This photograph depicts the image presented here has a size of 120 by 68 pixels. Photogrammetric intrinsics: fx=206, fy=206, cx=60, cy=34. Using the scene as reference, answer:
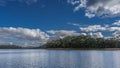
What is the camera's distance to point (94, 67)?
155ft

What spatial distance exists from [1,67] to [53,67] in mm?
12962

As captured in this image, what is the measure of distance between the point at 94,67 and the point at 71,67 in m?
5.40

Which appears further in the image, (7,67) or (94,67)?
(7,67)

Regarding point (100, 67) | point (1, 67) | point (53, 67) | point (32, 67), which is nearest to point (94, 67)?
point (100, 67)

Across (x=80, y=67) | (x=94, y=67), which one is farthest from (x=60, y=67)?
(x=94, y=67)

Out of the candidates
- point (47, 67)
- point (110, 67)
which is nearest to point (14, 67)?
point (47, 67)

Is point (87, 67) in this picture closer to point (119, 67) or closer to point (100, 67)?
point (100, 67)

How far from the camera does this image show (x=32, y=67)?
50.1 m

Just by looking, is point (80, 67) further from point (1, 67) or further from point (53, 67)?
point (1, 67)

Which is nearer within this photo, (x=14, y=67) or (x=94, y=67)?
(x=94, y=67)

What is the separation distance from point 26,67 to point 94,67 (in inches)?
640

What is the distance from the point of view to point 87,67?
1890 inches

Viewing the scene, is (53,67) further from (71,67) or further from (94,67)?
(94,67)

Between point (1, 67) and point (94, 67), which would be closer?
point (94, 67)
